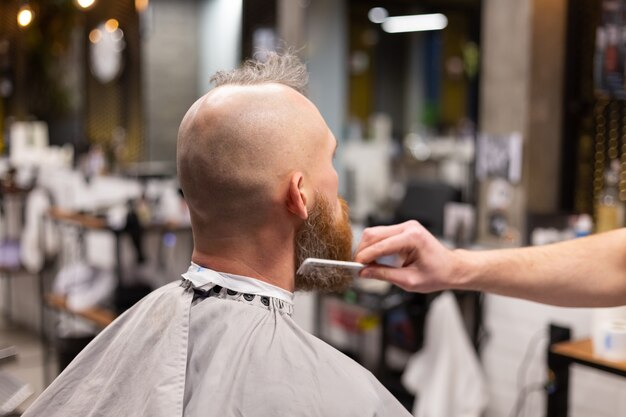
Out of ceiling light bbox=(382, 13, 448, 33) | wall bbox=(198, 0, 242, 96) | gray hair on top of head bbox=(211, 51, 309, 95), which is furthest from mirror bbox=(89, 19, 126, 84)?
gray hair on top of head bbox=(211, 51, 309, 95)

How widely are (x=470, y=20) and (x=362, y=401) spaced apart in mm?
10706

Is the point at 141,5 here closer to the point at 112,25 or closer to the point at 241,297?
the point at 112,25

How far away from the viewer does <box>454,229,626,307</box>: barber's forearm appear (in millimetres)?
1717

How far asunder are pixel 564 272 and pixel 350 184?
4.28m

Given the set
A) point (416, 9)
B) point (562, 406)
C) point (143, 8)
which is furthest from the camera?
point (416, 9)

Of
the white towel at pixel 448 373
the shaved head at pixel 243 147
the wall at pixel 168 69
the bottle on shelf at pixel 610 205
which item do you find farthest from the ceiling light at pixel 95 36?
the shaved head at pixel 243 147

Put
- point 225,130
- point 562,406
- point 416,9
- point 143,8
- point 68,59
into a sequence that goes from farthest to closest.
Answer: point 416,9 < point 68,59 < point 143,8 < point 562,406 < point 225,130

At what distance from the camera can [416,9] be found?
954cm

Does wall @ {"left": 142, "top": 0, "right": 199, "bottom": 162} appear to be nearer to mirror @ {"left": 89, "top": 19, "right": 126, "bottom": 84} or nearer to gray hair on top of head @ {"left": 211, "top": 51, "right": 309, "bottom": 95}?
mirror @ {"left": 89, "top": 19, "right": 126, "bottom": 84}

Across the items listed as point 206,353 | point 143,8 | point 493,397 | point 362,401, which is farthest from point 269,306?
point 143,8

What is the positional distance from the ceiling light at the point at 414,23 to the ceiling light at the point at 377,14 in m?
0.10

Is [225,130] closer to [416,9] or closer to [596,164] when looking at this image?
[596,164]

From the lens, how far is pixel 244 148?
1.29m

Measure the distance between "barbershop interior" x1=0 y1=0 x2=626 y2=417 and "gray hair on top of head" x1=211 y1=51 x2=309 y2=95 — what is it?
41cm
